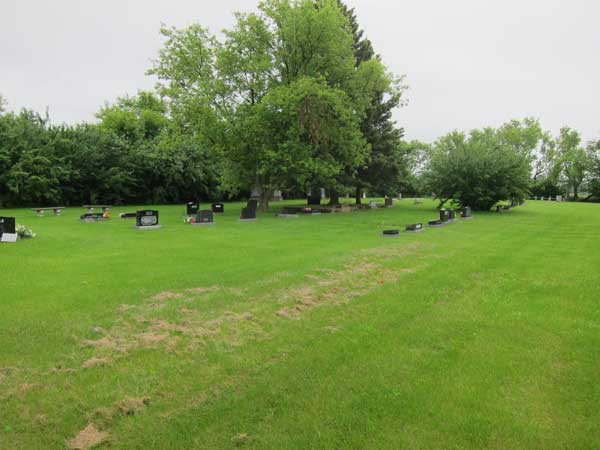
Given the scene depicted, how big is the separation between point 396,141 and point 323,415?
3088cm

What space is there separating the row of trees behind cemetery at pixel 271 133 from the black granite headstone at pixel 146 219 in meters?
8.59

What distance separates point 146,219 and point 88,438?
1470cm

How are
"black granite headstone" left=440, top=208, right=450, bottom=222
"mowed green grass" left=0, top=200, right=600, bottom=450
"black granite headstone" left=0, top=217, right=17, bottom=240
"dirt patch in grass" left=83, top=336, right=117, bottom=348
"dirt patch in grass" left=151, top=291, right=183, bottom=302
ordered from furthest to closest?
1. "black granite headstone" left=440, top=208, right=450, bottom=222
2. "black granite headstone" left=0, top=217, right=17, bottom=240
3. "dirt patch in grass" left=151, top=291, right=183, bottom=302
4. "dirt patch in grass" left=83, top=336, right=117, bottom=348
5. "mowed green grass" left=0, top=200, right=600, bottom=450

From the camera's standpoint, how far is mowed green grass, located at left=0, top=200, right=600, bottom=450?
9.36 feet

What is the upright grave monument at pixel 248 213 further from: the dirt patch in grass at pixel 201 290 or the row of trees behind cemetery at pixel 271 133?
the dirt patch in grass at pixel 201 290

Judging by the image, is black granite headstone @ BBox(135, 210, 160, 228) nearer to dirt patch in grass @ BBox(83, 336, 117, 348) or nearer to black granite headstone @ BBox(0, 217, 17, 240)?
black granite headstone @ BBox(0, 217, 17, 240)

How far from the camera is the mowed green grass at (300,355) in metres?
2.85

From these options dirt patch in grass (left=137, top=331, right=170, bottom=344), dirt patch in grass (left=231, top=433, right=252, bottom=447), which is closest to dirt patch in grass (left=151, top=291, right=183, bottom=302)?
dirt patch in grass (left=137, top=331, right=170, bottom=344)

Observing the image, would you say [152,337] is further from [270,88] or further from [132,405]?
[270,88]

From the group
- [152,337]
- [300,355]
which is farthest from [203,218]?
[300,355]

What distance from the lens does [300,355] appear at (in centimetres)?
407

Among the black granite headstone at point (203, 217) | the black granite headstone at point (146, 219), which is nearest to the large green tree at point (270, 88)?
the black granite headstone at point (203, 217)

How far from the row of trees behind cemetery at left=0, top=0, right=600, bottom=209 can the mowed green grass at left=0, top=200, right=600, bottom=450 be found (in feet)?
53.9

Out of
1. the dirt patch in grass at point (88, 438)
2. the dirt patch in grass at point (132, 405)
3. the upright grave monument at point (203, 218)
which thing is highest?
the upright grave monument at point (203, 218)
